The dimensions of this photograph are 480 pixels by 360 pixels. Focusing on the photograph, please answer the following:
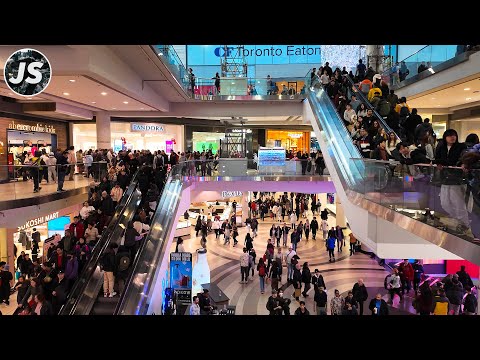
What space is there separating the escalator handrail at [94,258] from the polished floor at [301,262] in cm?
443

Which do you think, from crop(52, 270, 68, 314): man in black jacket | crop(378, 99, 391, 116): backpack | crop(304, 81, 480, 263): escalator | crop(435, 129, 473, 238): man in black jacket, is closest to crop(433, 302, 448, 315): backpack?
crop(304, 81, 480, 263): escalator

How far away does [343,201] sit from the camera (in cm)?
985

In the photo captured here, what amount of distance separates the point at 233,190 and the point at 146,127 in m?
9.02

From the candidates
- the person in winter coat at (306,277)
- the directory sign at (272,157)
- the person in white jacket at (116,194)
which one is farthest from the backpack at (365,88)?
the person in white jacket at (116,194)

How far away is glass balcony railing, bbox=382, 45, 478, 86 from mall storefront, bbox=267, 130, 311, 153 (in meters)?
15.3

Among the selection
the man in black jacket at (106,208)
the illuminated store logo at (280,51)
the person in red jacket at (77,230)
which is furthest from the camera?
the illuminated store logo at (280,51)

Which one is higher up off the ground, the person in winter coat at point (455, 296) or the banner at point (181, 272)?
the banner at point (181, 272)

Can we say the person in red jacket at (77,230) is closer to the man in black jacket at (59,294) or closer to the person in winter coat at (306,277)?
the man in black jacket at (59,294)

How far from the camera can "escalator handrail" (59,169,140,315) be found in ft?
21.6

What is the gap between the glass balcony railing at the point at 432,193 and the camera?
4477mm

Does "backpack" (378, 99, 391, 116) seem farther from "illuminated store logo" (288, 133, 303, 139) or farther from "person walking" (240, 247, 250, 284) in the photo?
"illuminated store logo" (288, 133, 303, 139)

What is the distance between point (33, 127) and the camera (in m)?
19.1
